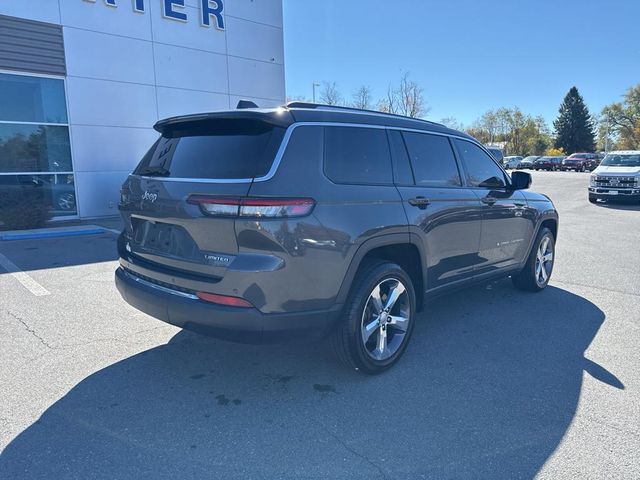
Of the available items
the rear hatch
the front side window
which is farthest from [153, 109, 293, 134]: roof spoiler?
the front side window

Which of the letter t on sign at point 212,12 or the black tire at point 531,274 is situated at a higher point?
the letter t on sign at point 212,12

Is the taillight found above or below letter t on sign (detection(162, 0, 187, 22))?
below

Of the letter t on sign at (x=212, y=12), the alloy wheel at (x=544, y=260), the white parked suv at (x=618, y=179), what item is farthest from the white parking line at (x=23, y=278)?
the white parked suv at (x=618, y=179)

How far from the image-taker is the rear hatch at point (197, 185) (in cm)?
295

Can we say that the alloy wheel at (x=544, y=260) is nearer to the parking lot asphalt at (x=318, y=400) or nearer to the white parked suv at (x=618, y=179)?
the parking lot asphalt at (x=318, y=400)

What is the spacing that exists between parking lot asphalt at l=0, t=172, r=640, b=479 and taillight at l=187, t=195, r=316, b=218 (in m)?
1.28

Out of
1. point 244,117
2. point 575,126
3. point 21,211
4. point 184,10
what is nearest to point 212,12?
point 184,10

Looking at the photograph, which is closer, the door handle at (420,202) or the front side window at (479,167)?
the door handle at (420,202)

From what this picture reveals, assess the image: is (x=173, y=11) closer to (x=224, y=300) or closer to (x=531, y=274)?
(x=531, y=274)

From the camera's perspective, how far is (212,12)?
15.0 metres

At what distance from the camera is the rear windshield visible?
3.02 metres

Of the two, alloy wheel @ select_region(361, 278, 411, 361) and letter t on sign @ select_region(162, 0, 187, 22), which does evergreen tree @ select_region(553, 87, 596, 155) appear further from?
alloy wheel @ select_region(361, 278, 411, 361)

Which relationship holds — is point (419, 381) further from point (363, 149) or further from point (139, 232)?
point (139, 232)

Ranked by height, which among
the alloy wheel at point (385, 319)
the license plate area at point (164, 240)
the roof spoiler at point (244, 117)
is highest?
the roof spoiler at point (244, 117)
